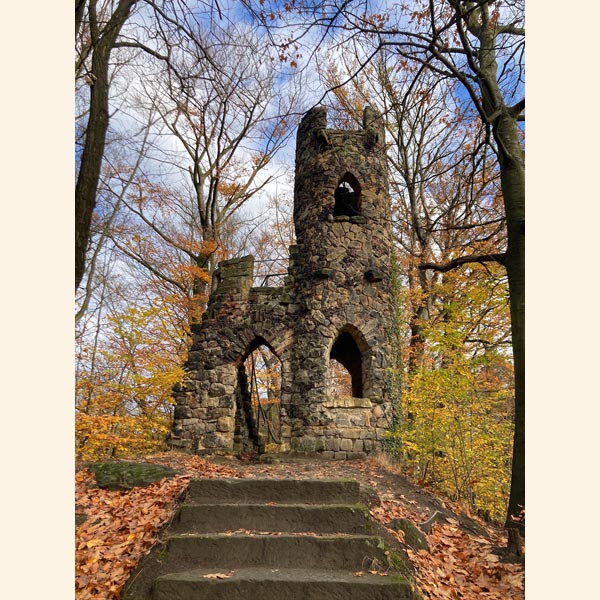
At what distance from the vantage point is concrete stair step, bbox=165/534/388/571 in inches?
138

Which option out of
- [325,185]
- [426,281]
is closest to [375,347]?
[325,185]

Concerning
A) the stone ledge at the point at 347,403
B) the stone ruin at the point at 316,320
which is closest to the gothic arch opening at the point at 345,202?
the stone ruin at the point at 316,320

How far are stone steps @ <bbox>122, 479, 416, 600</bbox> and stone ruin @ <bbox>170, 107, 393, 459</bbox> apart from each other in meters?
3.81

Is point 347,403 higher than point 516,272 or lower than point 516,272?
lower

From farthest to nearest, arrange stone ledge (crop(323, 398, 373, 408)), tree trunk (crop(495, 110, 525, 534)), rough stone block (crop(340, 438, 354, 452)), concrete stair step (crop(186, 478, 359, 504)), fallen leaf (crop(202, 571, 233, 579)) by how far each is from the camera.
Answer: stone ledge (crop(323, 398, 373, 408)) → rough stone block (crop(340, 438, 354, 452)) → tree trunk (crop(495, 110, 525, 534)) → concrete stair step (crop(186, 478, 359, 504)) → fallen leaf (crop(202, 571, 233, 579))

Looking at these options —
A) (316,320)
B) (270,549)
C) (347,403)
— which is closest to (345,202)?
(316,320)

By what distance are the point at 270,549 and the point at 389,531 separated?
118cm

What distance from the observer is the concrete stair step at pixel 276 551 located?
11.5 feet

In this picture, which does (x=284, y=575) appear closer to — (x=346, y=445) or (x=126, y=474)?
(x=126, y=474)

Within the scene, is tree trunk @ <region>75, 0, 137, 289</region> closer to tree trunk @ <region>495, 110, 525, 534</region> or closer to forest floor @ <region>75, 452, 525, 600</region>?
forest floor @ <region>75, 452, 525, 600</region>

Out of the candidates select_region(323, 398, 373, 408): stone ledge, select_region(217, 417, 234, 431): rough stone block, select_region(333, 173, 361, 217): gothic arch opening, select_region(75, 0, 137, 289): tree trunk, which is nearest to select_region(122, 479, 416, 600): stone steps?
select_region(75, 0, 137, 289): tree trunk

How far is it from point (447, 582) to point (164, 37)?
5.01 meters

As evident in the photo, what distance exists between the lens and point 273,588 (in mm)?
3156

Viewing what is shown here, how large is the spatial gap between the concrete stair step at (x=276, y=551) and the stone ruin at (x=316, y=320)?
15.0ft
